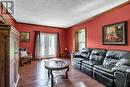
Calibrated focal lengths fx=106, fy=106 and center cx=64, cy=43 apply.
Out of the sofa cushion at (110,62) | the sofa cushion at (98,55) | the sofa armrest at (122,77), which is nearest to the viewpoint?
the sofa armrest at (122,77)

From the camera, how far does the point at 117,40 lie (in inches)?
158

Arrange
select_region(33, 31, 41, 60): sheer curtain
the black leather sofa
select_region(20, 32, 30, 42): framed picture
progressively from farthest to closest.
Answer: select_region(33, 31, 41, 60): sheer curtain < select_region(20, 32, 30, 42): framed picture < the black leather sofa

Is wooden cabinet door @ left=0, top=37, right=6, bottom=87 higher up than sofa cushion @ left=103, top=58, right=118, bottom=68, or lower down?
higher up

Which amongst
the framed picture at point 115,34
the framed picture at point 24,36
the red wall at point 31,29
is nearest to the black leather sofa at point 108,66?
the framed picture at point 115,34

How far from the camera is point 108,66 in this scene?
3.43 m

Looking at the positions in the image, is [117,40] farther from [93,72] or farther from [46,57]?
[46,57]

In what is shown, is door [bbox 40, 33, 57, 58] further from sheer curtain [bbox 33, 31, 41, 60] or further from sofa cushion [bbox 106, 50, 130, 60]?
sofa cushion [bbox 106, 50, 130, 60]

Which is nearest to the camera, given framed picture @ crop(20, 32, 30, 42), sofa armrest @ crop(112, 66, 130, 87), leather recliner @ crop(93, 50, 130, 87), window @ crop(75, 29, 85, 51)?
sofa armrest @ crop(112, 66, 130, 87)

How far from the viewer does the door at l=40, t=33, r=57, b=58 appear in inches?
322

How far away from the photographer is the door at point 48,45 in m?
8.17

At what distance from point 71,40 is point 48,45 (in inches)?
73.9

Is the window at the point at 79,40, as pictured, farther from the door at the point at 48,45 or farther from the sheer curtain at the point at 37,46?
the sheer curtain at the point at 37,46

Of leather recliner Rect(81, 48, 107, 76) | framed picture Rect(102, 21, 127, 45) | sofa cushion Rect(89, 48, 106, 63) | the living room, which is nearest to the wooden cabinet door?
the living room

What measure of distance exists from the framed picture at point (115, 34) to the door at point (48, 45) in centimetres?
468
